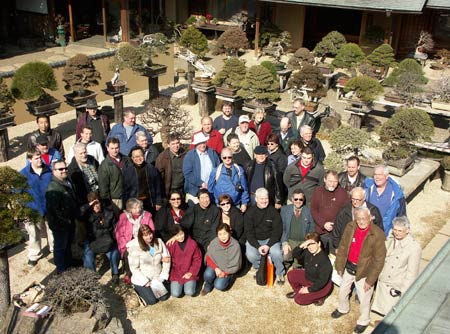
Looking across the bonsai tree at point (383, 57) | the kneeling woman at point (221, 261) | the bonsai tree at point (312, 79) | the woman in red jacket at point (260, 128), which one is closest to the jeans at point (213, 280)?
the kneeling woman at point (221, 261)

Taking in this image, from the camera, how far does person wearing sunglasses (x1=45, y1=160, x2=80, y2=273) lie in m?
6.00

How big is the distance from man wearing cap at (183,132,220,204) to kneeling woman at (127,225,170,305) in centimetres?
138

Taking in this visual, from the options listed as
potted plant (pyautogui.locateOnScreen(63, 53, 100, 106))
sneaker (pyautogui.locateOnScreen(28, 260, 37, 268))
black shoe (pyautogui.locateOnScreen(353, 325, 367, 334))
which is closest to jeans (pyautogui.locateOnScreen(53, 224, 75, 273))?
sneaker (pyautogui.locateOnScreen(28, 260, 37, 268))

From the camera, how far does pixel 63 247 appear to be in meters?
6.32

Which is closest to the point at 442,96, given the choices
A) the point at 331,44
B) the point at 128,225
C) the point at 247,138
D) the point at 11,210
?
the point at 331,44

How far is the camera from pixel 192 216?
20.9 feet

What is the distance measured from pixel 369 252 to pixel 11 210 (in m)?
3.69

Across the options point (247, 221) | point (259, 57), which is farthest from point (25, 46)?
point (247, 221)

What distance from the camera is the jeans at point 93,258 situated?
6.36 metres

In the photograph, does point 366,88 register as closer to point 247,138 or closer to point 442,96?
point 442,96

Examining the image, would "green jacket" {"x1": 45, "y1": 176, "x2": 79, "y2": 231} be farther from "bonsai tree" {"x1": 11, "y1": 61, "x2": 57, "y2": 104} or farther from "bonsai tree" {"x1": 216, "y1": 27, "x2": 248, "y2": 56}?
"bonsai tree" {"x1": 216, "y1": 27, "x2": 248, "y2": 56}

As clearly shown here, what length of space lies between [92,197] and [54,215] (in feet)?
1.58

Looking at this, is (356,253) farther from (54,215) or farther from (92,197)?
(54,215)

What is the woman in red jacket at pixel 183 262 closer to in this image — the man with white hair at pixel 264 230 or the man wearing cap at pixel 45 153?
the man with white hair at pixel 264 230
